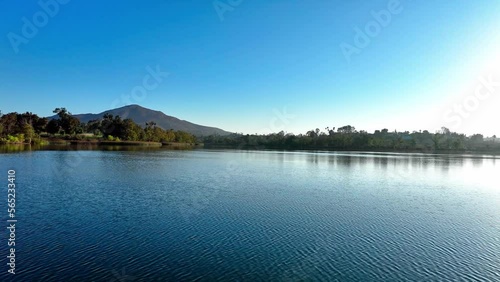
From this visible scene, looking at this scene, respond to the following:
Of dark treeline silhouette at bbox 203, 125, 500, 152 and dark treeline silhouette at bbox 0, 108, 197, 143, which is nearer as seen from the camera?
dark treeline silhouette at bbox 0, 108, 197, 143

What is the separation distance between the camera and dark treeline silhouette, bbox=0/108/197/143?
94.9m

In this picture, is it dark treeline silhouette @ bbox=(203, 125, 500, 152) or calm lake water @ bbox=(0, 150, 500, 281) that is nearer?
calm lake water @ bbox=(0, 150, 500, 281)

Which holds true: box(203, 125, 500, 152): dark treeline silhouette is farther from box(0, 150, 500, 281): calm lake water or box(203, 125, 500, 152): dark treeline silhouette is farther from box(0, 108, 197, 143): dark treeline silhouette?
box(0, 150, 500, 281): calm lake water

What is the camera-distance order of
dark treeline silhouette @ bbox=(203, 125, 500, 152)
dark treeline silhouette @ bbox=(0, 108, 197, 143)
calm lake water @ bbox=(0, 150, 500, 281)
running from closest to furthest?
1. calm lake water @ bbox=(0, 150, 500, 281)
2. dark treeline silhouette @ bbox=(0, 108, 197, 143)
3. dark treeline silhouette @ bbox=(203, 125, 500, 152)

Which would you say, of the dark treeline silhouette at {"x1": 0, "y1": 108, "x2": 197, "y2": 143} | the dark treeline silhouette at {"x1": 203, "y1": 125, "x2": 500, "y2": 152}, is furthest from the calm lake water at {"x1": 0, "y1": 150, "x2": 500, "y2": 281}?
the dark treeline silhouette at {"x1": 203, "y1": 125, "x2": 500, "y2": 152}

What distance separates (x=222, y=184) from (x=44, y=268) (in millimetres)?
18893

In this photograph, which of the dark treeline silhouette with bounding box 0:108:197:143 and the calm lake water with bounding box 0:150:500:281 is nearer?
the calm lake water with bounding box 0:150:500:281

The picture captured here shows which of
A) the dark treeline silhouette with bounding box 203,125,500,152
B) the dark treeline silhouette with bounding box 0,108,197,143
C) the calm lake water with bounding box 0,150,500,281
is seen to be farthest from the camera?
the dark treeline silhouette with bounding box 203,125,500,152

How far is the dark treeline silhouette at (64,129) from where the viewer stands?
9488cm

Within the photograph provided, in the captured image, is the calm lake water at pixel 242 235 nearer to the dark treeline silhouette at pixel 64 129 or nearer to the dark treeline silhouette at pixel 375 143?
the dark treeline silhouette at pixel 64 129

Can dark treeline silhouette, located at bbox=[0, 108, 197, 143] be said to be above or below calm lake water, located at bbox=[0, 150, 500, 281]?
above

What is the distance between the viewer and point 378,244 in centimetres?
1308

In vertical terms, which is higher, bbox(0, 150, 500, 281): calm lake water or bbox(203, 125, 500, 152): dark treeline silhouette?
bbox(203, 125, 500, 152): dark treeline silhouette

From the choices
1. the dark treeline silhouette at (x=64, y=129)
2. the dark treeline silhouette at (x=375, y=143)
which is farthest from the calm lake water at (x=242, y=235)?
the dark treeline silhouette at (x=375, y=143)
